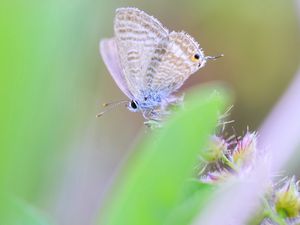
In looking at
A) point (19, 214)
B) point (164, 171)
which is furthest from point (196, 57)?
point (164, 171)

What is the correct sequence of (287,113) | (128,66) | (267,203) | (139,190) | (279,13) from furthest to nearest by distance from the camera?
1. (279,13)
2. (287,113)
3. (128,66)
4. (267,203)
5. (139,190)

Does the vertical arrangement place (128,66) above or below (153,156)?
above

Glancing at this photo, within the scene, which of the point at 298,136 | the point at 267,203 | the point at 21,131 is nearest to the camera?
the point at 21,131

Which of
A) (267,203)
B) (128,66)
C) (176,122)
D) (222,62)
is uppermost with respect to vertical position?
(222,62)

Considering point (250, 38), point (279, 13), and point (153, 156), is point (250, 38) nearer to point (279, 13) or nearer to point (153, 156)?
point (279, 13)

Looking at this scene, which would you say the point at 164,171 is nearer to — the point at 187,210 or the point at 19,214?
the point at 187,210

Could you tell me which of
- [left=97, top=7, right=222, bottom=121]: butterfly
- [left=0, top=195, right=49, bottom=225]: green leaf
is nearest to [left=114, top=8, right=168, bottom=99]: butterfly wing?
[left=97, top=7, right=222, bottom=121]: butterfly

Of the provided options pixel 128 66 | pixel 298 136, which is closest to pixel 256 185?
pixel 128 66
